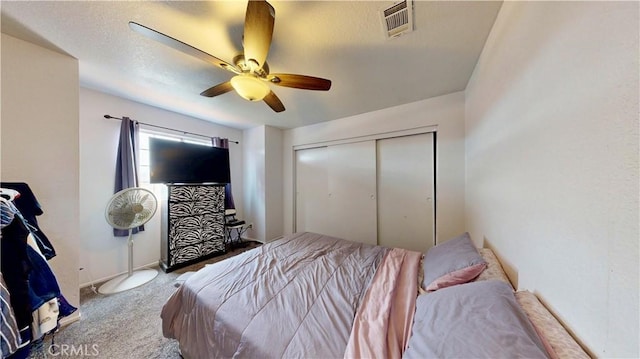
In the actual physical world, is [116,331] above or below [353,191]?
below

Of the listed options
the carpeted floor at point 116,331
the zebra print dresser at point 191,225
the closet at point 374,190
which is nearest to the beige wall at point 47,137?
the carpeted floor at point 116,331

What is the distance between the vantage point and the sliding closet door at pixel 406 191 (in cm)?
258

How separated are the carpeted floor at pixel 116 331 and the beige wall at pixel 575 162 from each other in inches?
84.8

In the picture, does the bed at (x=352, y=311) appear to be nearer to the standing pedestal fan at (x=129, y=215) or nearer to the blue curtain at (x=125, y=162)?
the standing pedestal fan at (x=129, y=215)

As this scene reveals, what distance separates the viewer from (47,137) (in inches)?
61.9

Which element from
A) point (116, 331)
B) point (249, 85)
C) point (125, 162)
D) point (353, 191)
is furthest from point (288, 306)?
point (125, 162)

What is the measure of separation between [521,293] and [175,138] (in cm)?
406

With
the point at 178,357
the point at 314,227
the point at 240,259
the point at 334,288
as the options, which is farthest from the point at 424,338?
the point at 314,227

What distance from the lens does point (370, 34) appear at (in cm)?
138

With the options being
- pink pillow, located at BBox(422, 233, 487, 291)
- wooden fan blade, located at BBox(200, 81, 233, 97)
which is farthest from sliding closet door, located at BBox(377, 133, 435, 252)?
wooden fan blade, located at BBox(200, 81, 233, 97)

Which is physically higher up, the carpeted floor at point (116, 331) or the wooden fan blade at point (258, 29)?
the wooden fan blade at point (258, 29)

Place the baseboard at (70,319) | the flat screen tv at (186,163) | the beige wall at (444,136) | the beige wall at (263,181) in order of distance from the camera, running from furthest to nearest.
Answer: the beige wall at (263,181), the flat screen tv at (186,163), the beige wall at (444,136), the baseboard at (70,319)

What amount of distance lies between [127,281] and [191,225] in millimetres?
859

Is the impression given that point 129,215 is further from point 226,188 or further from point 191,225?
point 226,188
